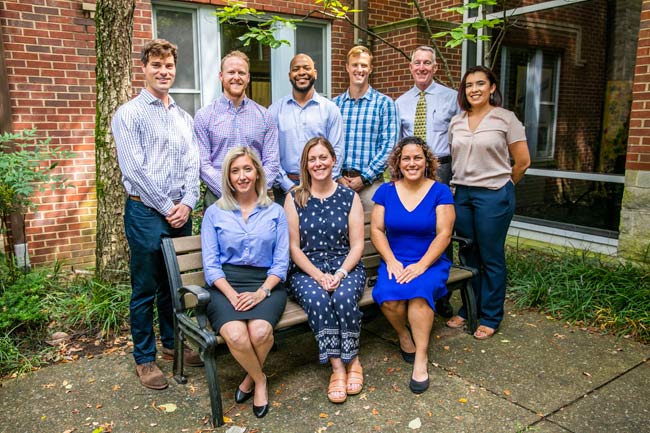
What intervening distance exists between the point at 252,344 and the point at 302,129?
171cm

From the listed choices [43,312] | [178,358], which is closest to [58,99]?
[43,312]

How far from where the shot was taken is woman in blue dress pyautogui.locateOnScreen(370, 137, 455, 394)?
3328 mm

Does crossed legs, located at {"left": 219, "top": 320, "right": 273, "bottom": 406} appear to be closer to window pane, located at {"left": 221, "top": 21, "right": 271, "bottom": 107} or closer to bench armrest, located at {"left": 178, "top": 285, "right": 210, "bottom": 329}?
bench armrest, located at {"left": 178, "top": 285, "right": 210, "bottom": 329}

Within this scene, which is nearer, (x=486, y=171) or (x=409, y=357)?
(x=409, y=357)

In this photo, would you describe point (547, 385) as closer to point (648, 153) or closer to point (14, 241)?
point (648, 153)

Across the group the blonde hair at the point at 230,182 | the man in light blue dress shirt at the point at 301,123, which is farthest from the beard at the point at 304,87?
the blonde hair at the point at 230,182

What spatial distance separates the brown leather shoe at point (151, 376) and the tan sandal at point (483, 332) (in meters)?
2.23

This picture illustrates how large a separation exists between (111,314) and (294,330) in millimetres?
1741

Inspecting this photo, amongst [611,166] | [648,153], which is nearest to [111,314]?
[648,153]

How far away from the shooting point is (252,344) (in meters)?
2.90

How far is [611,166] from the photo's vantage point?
6258 millimetres

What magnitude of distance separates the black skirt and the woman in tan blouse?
1.56m

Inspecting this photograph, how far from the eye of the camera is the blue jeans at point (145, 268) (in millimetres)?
3121

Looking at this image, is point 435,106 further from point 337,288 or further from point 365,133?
point 337,288
